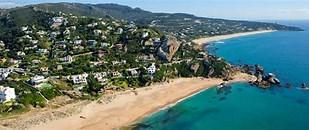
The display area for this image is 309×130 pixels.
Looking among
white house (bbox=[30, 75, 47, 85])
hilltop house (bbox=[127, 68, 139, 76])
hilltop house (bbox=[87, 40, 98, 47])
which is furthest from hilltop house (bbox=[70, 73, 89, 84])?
hilltop house (bbox=[87, 40, 98, 47])

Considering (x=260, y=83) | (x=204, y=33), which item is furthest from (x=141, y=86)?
(x=204, y=33)

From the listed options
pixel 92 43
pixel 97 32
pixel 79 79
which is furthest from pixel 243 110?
pixel 97 32

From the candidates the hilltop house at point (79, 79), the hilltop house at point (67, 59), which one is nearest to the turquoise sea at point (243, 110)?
the hilltop house at point (79, 79)

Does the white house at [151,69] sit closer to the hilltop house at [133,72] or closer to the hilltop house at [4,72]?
the hilltop house at [133,72]

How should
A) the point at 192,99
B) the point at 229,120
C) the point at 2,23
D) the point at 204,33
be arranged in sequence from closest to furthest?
1. the point at 229,120
2. the point at 192,99
3. the point at 2,23
4. the point at 204,33

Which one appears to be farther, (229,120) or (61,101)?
(61,101)

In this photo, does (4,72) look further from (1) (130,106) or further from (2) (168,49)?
(2) (168,49)

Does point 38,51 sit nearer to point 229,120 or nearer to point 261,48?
point 229,120
